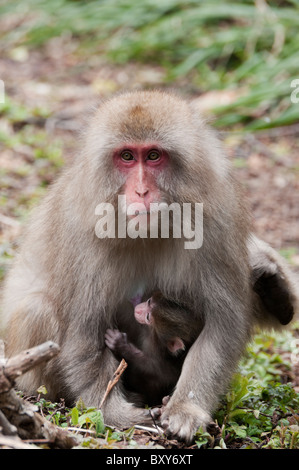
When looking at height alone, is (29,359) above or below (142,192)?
below

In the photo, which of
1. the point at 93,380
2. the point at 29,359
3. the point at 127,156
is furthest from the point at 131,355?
the point at 29,359

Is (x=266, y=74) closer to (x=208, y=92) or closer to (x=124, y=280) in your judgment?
(x=208, y=92)

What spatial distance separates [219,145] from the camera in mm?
4480

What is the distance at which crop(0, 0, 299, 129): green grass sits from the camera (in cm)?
957

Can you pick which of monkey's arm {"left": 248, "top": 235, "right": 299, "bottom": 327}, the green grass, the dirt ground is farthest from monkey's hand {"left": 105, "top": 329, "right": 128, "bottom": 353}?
the green grass

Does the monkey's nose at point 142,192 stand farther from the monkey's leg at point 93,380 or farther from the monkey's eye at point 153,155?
the monkey's leg at point 93,380

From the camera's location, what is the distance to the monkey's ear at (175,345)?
4.40 meters

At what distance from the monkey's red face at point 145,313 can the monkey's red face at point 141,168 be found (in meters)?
0.69

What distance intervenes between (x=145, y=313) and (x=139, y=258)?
0.32 meters

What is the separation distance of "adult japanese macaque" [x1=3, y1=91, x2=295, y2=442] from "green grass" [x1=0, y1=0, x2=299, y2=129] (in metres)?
5.13

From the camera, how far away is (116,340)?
4480 millimetres

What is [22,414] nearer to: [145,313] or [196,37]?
[145,313]

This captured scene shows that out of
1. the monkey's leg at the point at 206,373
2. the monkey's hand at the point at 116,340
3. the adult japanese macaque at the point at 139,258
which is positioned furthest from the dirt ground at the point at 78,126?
the monkey's leg at the point at 206,373
